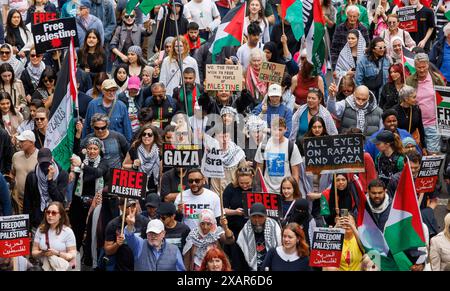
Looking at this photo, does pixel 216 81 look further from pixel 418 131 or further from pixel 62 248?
pixel 62 248

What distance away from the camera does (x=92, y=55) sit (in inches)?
957

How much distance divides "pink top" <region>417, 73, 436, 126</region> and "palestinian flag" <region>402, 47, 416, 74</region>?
93 centimetres

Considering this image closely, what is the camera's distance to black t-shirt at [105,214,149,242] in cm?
1805

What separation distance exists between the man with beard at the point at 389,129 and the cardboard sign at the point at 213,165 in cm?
191

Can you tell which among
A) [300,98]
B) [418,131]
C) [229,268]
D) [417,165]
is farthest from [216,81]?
[229,268]

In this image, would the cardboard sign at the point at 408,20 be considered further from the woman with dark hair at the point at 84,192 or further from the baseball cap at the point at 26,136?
the baseball cap at the point at 26,136

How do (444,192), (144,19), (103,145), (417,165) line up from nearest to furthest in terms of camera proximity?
(417,165), (103,145), (444,192), (144,19)

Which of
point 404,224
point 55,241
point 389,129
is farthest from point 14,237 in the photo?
point 389,129

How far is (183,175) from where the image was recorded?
64.4ft

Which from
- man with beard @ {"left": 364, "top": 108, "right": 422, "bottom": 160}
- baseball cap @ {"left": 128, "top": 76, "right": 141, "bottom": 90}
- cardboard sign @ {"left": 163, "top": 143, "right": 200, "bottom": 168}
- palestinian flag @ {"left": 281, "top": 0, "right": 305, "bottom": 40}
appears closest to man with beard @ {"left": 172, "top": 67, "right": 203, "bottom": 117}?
baseball cap @ {"left": 128, "top": 76, "right": 141, "bottom": 90}

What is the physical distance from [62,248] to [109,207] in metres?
1.25

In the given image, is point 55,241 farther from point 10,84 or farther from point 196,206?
point 10,84

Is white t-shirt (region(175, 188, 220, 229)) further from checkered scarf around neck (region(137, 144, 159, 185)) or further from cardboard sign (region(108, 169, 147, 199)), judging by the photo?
checkered scarf around neck (region(137, 144, 159, 185))

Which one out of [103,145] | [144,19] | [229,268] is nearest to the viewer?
[229,268]
